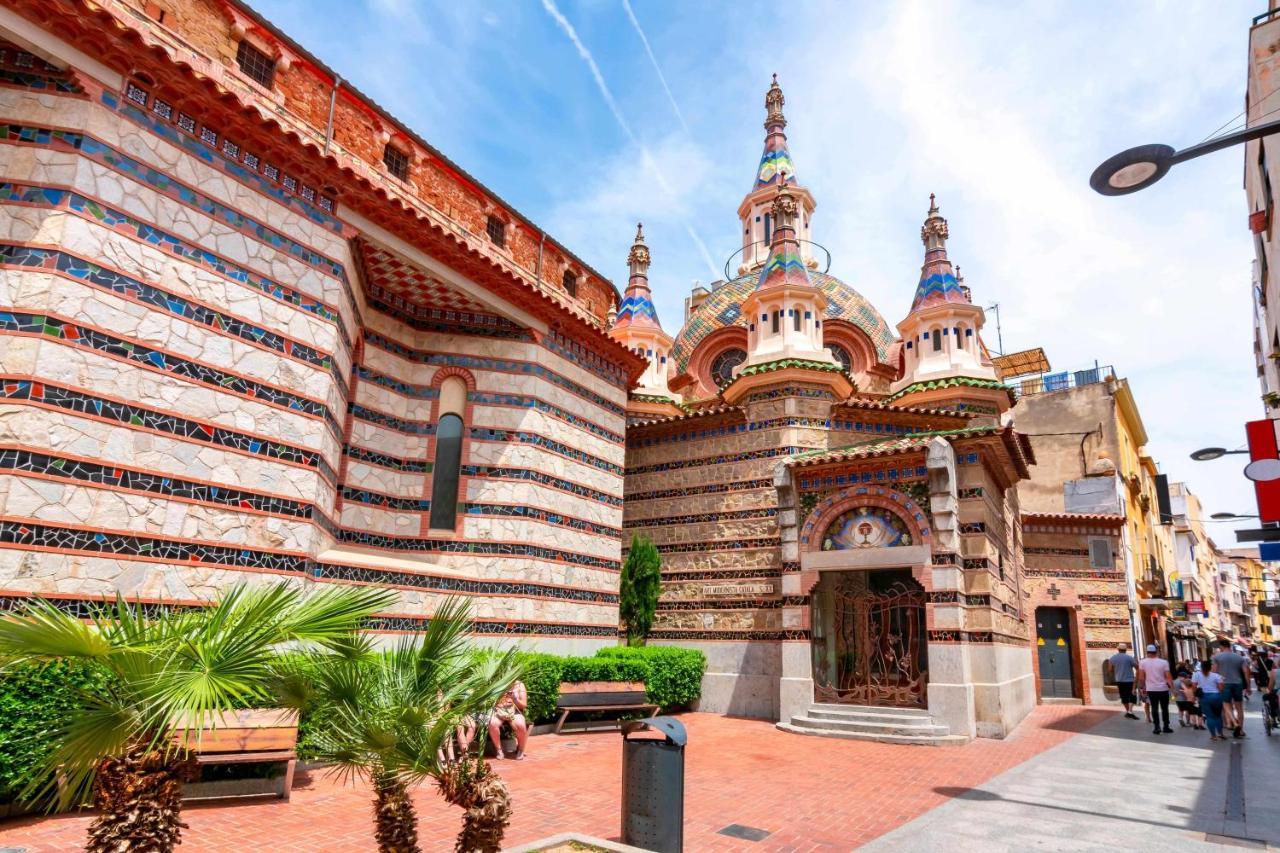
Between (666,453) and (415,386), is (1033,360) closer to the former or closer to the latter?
(666,453)

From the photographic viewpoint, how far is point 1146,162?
5137mm

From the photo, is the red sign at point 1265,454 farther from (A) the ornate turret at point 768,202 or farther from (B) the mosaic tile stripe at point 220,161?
(A) the ornate turret at point 768,202

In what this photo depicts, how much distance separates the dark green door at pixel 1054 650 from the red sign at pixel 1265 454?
1361 cm

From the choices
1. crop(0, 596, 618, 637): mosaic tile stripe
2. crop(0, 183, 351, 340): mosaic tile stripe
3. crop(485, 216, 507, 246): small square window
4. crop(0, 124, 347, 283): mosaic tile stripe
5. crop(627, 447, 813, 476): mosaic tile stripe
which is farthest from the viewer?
crop(627, 447, 813, 476): mosaic tile stripe

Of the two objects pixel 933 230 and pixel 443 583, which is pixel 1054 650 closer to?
pixel 933 230

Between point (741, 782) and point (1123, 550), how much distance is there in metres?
18.3

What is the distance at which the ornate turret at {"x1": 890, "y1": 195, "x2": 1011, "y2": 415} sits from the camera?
1930 cm

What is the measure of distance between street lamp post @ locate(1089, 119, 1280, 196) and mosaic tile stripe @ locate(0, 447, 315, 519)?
845 cm

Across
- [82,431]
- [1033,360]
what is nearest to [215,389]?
[82,431]

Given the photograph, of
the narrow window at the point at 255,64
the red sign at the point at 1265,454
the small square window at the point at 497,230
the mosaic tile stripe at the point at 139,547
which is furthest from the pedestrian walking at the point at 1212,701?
the narrow window at the point at 255,64

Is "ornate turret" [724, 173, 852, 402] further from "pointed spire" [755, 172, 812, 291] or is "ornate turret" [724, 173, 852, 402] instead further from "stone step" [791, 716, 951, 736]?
"stone step" [791, 716, 951, 736]

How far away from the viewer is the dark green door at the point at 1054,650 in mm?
20953

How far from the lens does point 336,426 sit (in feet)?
33.3

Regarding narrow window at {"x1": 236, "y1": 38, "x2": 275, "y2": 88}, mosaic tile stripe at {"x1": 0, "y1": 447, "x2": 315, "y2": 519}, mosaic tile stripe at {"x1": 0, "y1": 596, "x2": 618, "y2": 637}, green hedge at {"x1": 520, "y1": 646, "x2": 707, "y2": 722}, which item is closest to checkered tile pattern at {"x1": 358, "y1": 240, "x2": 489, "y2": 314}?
narrow window at {"x1": 236, "y1": 38, "x2": 275, "y2": 88}
